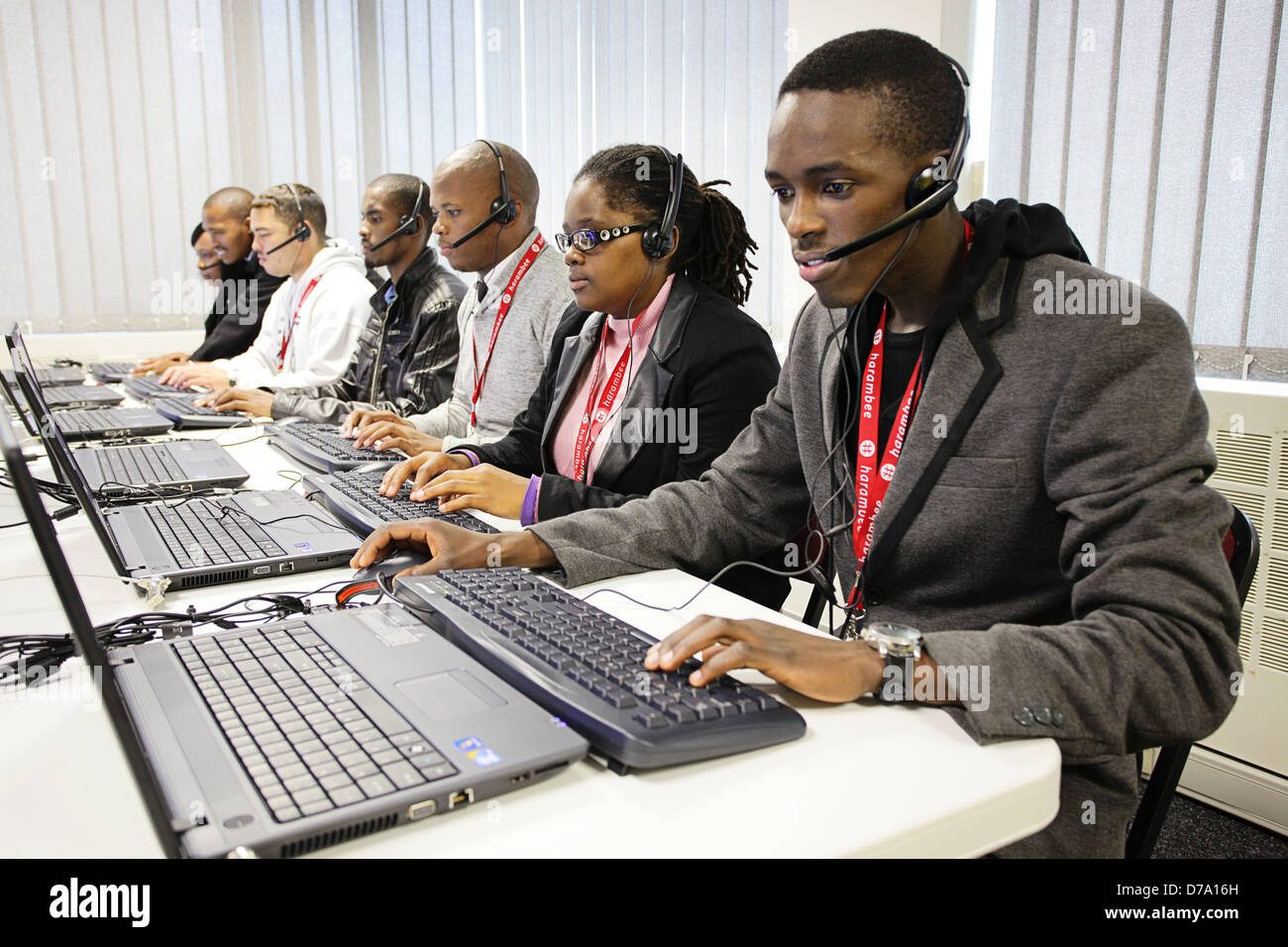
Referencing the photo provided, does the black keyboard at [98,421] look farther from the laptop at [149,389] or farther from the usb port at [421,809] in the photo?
the usb port at [421,809]

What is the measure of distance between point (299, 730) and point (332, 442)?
1.42 m

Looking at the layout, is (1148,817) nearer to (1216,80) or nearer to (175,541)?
(175,541)

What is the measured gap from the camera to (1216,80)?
72.6 inches

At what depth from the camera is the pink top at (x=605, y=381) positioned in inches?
69.9

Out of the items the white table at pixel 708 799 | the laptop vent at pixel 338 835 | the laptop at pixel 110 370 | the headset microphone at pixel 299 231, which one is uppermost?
the headset microphone at pixel 299 231

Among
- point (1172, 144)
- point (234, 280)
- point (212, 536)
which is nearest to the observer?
point (212, 536)

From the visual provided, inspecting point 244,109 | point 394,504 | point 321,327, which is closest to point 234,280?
point 244,109

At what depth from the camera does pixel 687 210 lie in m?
1.81

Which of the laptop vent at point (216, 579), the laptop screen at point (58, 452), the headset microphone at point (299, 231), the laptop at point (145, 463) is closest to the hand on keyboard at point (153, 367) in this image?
the headset microphone at point (299, 231)

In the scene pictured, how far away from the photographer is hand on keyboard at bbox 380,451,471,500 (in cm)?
153

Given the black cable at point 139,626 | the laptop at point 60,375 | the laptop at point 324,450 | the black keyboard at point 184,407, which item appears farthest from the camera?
the laptop at point 60,375

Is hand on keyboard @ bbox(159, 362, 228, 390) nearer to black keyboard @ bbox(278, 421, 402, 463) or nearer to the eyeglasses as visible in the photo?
black keyboard @ bbox(278, 421, 402, 463)

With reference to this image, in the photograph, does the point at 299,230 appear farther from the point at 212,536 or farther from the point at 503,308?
the point at 212,536
